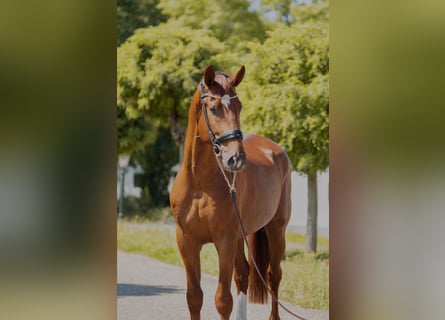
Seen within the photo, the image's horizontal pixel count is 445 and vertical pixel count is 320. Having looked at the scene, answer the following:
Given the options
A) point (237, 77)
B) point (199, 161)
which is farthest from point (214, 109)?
point (199, 161)

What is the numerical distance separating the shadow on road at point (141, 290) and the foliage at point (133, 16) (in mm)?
13543

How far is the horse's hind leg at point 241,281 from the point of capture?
5.62 m

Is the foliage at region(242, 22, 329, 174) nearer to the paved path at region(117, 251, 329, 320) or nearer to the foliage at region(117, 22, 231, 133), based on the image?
the paved path at region(117, 251, 329, 320)

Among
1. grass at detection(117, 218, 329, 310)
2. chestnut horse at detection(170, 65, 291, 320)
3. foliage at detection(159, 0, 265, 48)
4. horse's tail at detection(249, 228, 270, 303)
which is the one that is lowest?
grass at detection(117, 218, 329, 310)

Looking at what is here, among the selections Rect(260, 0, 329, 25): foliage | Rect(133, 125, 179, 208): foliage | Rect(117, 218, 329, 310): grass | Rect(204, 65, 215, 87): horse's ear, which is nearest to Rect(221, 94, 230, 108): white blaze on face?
Rect(204, 65, 215, 87): horse's ear

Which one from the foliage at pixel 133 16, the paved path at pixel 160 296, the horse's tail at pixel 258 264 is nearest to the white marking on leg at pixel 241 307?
the horse's tail at pixel 258 264

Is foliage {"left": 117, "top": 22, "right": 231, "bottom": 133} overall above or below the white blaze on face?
above

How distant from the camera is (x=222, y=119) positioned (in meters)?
4.41

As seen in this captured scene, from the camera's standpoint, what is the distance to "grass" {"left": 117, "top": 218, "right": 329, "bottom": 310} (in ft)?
26.5

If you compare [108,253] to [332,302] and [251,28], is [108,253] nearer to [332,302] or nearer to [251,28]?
[332,302]

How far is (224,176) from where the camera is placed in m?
4.71

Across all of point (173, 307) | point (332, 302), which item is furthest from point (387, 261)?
point (173, 307)

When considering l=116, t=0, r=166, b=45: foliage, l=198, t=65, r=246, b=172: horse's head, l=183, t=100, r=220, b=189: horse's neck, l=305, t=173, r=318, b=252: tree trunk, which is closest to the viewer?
l=198, t=65, r=246, b=172: horse's head

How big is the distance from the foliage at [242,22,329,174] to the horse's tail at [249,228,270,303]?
4277 millimetres
